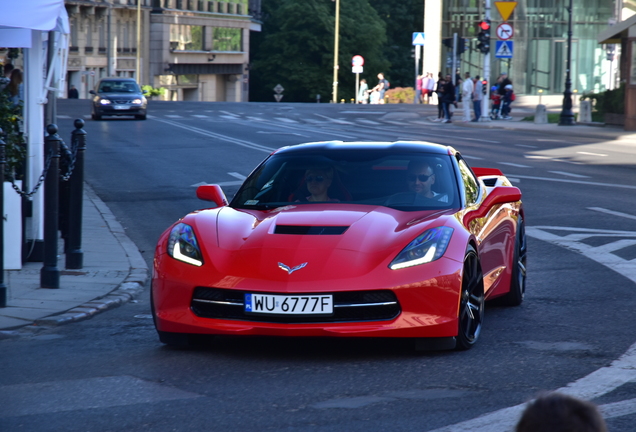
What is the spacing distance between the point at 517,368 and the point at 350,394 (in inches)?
41.0

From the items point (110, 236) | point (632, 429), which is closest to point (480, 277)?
point (632, 429)

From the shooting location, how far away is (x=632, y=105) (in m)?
34.3

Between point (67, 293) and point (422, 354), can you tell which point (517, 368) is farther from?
point (67, 293)

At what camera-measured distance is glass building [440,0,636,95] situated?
2581 inches

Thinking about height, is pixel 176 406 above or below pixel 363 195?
below

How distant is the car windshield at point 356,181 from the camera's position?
715 centimetres

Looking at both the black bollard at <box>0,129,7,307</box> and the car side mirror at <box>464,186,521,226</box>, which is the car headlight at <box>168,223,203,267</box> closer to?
the black bollard at <box>0,129,7,307</box>

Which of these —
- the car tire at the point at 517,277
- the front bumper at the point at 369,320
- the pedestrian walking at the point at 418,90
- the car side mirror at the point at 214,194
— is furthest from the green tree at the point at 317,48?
the front bumper at the point at 369,320

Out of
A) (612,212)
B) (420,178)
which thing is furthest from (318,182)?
(612,212)

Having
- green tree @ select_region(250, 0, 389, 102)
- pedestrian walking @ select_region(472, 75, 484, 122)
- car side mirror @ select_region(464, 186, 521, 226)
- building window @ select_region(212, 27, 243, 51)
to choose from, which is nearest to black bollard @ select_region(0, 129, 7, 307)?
car side mirror @ select_region(464, 186, 521, 226)

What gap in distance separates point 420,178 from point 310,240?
1341 mm

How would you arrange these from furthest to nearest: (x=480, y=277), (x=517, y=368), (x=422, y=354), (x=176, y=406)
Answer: (x=480, y=277), (x=422, y=354), (x=517, y=368), (x=176, y=406)

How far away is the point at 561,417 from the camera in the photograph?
2.10m

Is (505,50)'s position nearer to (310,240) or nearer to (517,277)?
(517,277)
